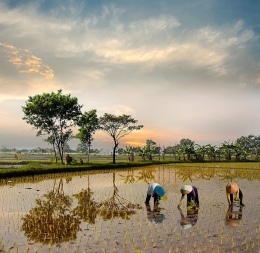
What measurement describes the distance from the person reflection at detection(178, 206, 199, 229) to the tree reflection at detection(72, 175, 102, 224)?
3.27 m

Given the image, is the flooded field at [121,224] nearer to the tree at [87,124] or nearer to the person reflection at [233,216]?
the person reflection at [233,216]

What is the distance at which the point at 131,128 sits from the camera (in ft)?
152

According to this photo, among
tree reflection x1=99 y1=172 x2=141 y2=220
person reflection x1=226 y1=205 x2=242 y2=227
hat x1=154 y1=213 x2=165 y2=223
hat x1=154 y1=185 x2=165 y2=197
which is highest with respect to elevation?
hat x1=154 y1=185 x2=165 y2=197

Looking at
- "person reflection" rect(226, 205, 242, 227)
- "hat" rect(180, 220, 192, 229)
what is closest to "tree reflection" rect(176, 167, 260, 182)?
"person reflection" rect(226, 205, 242, 227)

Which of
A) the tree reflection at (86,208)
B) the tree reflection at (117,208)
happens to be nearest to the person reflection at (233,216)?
the tree reflection at (117,208)

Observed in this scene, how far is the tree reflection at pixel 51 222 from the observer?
26.0 feet

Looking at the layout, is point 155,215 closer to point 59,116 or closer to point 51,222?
point 51,222

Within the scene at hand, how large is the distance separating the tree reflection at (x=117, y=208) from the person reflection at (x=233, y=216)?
369 cm

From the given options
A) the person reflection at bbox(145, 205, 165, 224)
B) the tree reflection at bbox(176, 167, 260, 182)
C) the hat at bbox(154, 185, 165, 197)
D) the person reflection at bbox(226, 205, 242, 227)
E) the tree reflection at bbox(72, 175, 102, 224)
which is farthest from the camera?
the tree reflection at bbox(176, 167, 260, 182)

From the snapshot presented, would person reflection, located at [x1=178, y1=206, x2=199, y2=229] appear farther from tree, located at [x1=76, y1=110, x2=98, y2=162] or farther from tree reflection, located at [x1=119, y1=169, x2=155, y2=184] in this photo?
tree, located at [x1=76, y1=110, x2=98, y2=162]

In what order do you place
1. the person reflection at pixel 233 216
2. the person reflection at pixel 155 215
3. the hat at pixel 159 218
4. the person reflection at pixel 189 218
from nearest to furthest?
1. the person reflection at pixel 189 218
2. the person reflection at pixel 233 216
3. the hat at pixel 159 218
4. the person reflection at pixel 155 215

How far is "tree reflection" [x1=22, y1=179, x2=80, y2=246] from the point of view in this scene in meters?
7.91

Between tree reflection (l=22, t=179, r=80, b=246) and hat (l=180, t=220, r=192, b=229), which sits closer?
tree reflection (l=22, t=179, r=80, b=246)

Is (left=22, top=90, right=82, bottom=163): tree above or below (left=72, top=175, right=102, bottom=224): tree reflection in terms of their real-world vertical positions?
above
